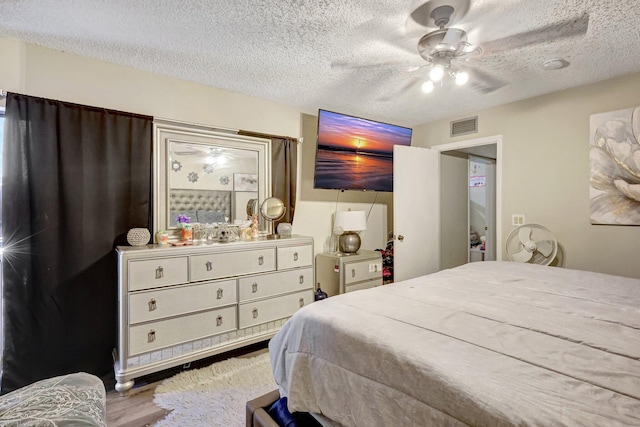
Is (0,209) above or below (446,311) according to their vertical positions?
above

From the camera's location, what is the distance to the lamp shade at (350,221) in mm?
3518

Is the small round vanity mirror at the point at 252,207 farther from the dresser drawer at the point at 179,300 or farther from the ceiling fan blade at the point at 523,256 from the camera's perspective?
the ceiling fan blade at the point at 523,256

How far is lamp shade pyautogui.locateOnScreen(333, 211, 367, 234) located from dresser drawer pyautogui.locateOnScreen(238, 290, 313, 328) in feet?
2.80

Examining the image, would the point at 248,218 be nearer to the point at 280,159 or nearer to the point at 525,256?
the point at 280,159

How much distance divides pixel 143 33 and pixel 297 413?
239 cm

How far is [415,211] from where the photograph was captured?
374 centimetres

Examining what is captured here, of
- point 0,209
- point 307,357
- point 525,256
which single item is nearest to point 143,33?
point 0,209

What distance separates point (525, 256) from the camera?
9.59 ft

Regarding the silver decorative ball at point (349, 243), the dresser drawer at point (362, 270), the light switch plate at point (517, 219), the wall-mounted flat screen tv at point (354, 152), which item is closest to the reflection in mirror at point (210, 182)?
the wall-mounted flat screen tv at point (354, 152)

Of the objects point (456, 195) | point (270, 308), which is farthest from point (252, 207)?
point (456, 195)

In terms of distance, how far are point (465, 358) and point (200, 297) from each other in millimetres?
2002

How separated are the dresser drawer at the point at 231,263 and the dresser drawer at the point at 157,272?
80 millimetres

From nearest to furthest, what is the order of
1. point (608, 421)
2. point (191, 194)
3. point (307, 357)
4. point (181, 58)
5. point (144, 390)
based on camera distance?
point (608, 421), point (307, 357), point (144, 390), point (181, 58), point (191, 194)

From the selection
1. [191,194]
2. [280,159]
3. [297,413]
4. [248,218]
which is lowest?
[297,413]
